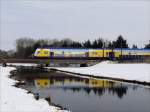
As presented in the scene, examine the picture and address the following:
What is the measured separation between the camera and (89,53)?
9688 centimetres

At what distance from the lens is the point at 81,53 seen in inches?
3794

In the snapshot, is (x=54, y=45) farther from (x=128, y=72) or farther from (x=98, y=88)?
(x=98, y=88)

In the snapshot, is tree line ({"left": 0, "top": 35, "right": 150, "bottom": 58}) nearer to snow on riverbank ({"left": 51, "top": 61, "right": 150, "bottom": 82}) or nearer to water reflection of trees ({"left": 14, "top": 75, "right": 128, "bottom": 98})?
snow on riverbank ({"left": 51, "top": 61, "right": 150, "bottom": 82})

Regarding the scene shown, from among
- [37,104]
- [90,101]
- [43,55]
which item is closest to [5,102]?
[37,104]

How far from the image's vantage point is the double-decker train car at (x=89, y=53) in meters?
95.6

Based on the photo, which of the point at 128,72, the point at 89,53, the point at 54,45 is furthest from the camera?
the point at 54,45

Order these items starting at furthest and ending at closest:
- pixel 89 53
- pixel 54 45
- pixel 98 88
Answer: pixel 54 45
pixel 89 53
pixel 98 88

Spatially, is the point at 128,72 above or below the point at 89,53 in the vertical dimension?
below

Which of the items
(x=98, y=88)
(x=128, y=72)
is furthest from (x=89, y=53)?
(x=98, y=88)

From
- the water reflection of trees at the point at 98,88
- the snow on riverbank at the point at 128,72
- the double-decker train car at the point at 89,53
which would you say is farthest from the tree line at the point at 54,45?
the water reflection of trees at the point at 98,88

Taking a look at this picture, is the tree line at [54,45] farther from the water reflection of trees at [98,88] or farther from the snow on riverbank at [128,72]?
the water reflection of trees at [98,88]

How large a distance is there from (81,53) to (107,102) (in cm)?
7249

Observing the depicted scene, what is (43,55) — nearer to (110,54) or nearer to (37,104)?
(110,54)

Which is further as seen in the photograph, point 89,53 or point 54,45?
point 54,45
